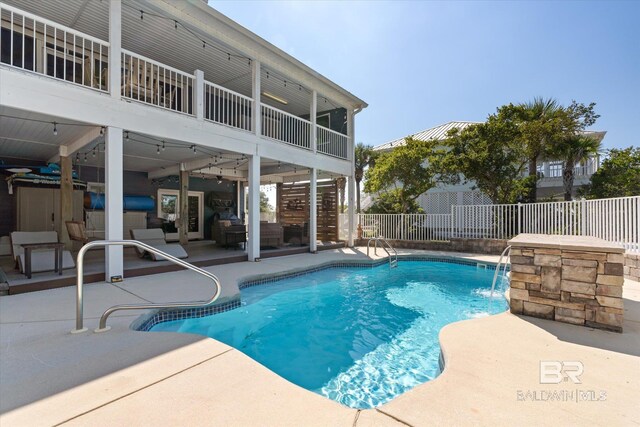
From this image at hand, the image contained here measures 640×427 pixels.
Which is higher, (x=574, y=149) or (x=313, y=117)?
(x=313, y=117)

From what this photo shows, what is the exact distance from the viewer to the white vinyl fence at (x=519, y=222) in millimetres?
7055

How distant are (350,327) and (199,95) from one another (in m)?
6.52

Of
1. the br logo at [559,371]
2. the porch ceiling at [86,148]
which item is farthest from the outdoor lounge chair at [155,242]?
the br logo at [559,371]

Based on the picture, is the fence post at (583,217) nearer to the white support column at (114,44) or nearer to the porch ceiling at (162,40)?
the porch ceiling at (162,40)

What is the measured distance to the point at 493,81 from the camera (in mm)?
14203

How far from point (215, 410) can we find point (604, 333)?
161 inches

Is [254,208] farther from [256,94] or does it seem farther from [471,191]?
[471,191]

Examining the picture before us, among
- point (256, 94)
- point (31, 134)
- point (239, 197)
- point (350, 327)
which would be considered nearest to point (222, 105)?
point (256, 94)

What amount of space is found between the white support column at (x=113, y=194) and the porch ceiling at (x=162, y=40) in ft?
10.0

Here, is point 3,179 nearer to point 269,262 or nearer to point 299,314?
point 269,262

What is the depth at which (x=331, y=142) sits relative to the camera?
39.3 feet

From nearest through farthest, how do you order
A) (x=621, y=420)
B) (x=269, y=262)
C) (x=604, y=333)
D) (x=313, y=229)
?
(x=621, y=420) < (x=604, y=333) < (x=269, y=262) < (x=313, y=229)

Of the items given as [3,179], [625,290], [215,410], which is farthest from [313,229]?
[3,179]

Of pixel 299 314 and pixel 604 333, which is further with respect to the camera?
pixel 299 314
